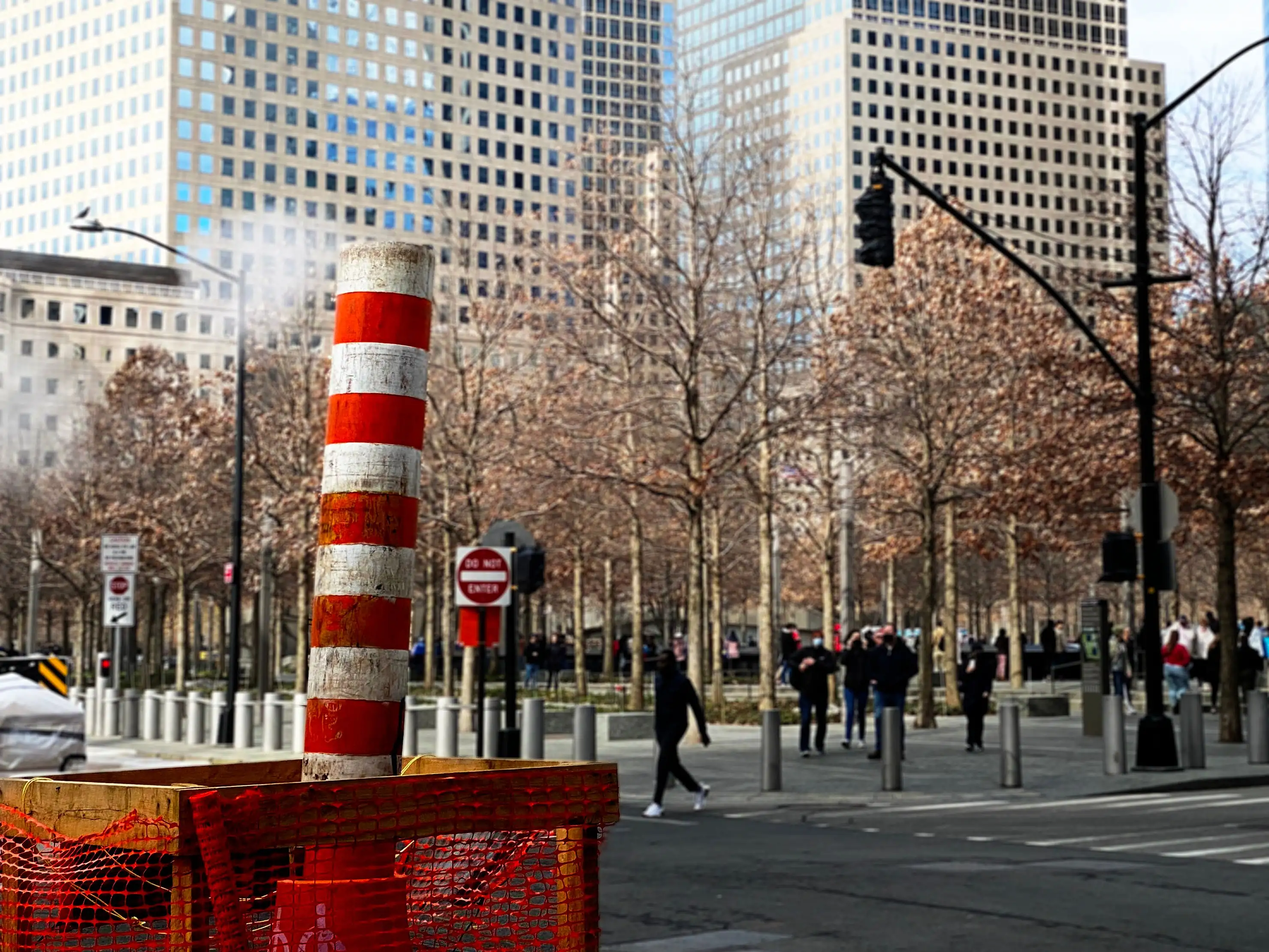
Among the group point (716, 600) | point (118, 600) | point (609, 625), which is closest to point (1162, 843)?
point (118, 600)

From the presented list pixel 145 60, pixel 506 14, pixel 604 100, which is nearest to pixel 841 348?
pixel 145 60

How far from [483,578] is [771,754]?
12.0 feet

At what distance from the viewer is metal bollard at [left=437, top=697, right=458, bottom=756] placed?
21.3m

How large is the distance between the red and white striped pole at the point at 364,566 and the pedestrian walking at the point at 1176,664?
2887cm

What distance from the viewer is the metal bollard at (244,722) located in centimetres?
2516

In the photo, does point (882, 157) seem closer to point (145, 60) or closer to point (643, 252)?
point (643, 252)

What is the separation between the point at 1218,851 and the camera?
12398mm

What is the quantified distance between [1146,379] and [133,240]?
123645 millimetres

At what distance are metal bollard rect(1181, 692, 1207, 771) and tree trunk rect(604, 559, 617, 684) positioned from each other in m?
32.2

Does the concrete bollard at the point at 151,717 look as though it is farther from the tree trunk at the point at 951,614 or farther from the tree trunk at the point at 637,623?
the tree trunk at the point at 951,614

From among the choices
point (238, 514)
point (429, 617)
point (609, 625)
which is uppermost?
point (238, 514)

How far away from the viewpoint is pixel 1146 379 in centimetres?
1970

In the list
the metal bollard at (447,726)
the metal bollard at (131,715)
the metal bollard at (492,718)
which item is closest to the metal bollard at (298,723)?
the metal bollard at (447,726)

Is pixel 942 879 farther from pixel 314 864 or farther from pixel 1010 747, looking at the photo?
pixel 314 864
